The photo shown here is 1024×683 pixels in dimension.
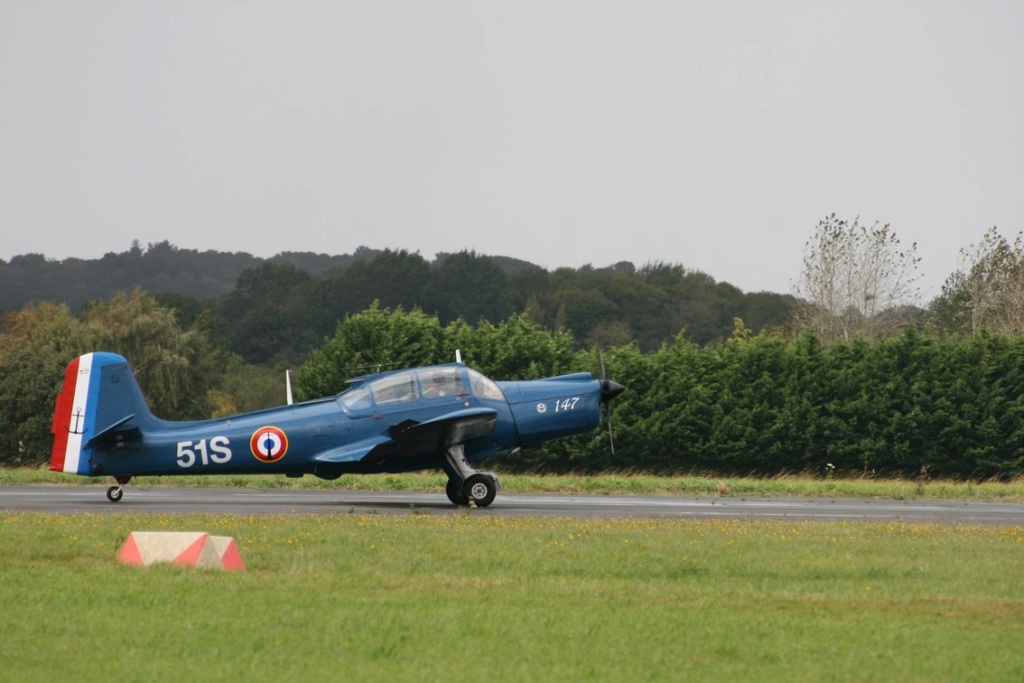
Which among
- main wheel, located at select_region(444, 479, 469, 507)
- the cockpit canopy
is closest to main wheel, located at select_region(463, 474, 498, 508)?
main wheel, located at select_region(444, 479, 469, 507)

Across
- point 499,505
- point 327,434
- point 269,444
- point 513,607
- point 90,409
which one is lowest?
point 513,607

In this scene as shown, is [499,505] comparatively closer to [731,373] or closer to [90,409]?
[90,409]

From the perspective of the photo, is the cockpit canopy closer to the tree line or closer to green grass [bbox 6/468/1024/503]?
green grass [bbox 6/468/1024/503]

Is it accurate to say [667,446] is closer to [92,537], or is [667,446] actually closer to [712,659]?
[92,537]

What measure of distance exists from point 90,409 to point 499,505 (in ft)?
23.4

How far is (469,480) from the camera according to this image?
20.9 metres

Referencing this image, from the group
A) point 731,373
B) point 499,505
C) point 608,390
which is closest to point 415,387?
point 499,505

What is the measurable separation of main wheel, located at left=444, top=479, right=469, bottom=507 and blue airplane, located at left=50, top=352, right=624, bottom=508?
24 millimetres

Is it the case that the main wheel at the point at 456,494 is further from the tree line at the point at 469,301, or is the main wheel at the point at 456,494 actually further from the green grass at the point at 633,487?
the tree line at the point at 469,301

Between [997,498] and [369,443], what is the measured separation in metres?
14.8

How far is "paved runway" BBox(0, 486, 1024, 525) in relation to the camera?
2027 cm

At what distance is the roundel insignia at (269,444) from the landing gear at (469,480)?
2.69m

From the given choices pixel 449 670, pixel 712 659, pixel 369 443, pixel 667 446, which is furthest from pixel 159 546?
pixel 667 446

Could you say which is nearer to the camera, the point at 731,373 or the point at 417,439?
the point at 417,439
